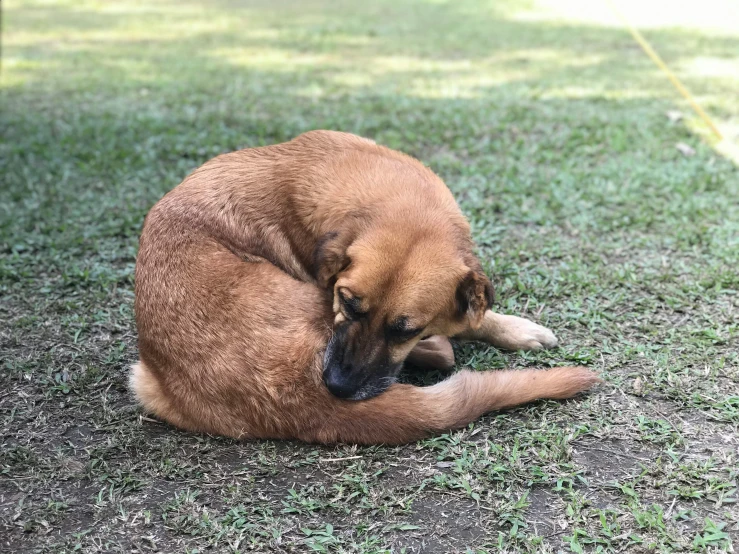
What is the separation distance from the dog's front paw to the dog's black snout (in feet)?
3.78

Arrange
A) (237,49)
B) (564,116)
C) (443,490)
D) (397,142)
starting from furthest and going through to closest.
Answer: (237,49) → (564,116) → (397,142) → (443,490)

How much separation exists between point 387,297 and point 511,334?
3.52 feet

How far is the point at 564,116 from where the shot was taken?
725 cm

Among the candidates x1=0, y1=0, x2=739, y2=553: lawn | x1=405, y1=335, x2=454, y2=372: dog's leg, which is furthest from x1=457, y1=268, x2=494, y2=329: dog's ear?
x1=0, y1=0, x2=739, y2=553: lawn

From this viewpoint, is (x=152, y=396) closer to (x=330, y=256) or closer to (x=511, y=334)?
(x=330, y=256)

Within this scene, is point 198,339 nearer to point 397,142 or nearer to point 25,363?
point 25,363

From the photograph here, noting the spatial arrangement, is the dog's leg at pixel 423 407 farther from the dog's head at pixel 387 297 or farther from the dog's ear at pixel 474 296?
the dog's ear at pixel 474 296

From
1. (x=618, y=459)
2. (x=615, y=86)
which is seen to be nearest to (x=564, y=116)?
(x=615, y=86)

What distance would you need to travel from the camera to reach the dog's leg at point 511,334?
384 centimetres

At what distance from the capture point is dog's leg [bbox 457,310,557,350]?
3.84 meters

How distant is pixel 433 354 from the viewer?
12.0ft

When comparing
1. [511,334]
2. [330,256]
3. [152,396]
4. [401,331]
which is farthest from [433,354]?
[152,396]

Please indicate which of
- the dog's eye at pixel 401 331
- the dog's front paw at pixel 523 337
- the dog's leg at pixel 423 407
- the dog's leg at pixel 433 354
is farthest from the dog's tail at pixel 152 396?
A: the dog's front paw at pixel 523 337

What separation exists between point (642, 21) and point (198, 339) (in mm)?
10536
